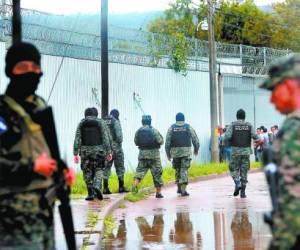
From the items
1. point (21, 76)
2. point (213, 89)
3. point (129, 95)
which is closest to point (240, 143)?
point (129, 95)

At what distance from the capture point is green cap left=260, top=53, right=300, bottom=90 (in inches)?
186

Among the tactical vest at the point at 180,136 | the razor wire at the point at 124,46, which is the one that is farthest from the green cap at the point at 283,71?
the razor wire at the point at 124,46

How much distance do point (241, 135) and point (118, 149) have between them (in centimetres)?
258

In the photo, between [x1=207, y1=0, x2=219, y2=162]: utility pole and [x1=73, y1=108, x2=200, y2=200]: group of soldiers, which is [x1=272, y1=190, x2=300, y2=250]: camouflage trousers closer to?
[x1=73, y1=108, x2=200, y2=200]: group of soldiers

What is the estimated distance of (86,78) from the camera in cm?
2517

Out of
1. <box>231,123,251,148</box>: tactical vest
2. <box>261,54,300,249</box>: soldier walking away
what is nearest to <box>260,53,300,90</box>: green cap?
<box>261,54,300,249</box>: soldier walking away

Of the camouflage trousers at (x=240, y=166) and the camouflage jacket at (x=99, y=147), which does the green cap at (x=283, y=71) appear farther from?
the camouflage trousers at (x=240, y=166)

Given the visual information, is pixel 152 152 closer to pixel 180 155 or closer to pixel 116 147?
pixel 116 147

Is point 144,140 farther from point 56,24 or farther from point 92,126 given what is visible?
point 56,24

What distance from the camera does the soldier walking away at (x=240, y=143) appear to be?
18.1 meters

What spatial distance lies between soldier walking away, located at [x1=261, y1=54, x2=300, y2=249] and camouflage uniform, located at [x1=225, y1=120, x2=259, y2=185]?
43.8 feet

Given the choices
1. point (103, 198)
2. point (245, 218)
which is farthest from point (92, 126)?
point (245, 218)

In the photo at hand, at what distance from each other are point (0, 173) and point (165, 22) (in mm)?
58232

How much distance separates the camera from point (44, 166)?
16.0 ft
